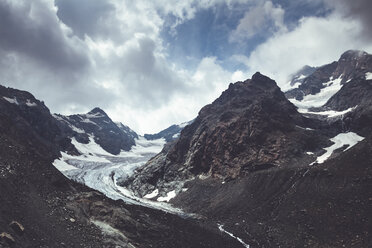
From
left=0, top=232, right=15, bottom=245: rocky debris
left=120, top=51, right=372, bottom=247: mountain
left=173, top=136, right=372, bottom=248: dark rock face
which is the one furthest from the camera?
left=120, top=51, right=372, bottom=247: mountain

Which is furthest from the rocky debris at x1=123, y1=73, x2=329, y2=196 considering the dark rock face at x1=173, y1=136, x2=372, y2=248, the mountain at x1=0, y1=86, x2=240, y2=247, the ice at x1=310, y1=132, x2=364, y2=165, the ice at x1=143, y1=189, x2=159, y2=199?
the mountain at x1=0, y1=86, x2=240, y2=247

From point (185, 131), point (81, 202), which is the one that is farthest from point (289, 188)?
point (185, 131)

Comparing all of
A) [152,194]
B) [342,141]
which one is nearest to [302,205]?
[342,141]

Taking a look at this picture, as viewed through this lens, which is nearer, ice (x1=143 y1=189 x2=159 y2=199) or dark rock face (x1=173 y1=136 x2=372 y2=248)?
dark rock face (x1=173 y1=136 x2=372 y2=248)

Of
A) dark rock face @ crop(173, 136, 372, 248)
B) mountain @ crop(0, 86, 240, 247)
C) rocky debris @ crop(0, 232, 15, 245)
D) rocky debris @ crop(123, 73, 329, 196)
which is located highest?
rocky debris @ crop(123, 73, 329, 196)

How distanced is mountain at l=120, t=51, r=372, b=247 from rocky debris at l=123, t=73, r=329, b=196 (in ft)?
1.15

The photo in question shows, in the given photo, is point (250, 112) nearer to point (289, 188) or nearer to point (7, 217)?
point (289, 188)

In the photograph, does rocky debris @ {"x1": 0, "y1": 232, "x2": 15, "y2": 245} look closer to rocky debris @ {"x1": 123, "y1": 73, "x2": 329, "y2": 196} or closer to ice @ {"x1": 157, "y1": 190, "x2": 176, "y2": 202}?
rocky debris @ {"x1": 123, "y1": 73, "x2": 329, "y2": 196}

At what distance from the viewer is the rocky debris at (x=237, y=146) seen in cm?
9975

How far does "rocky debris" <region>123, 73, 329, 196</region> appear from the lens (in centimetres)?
9975

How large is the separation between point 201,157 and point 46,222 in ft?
293

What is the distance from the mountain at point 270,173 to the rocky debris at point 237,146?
351 millimetres

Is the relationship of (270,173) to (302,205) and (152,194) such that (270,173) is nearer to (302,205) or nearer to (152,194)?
(302,205)

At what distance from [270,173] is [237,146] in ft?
95.0
